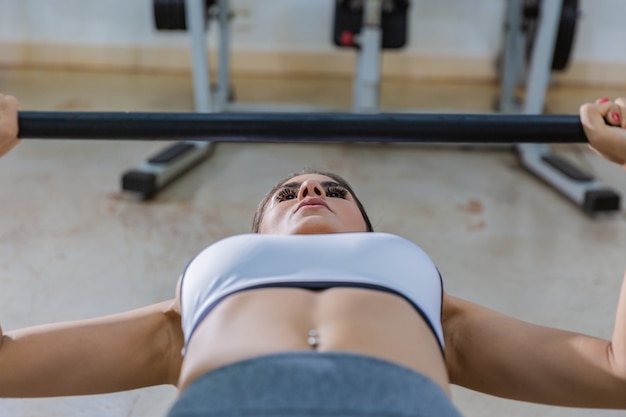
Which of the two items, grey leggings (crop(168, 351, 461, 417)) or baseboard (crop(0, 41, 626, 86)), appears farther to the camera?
baseboard (crop(0, 41, 626, 86))

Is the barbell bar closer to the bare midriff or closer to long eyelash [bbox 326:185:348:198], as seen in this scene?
long eyelash [bbox 326:185:348:198]

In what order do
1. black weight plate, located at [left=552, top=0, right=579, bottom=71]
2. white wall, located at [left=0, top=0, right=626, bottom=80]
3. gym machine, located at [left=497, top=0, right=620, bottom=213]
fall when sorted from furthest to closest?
white wall, located at [left=0, top=0, right=626, bottom=80], black weight plate, located at [left=552, top=0, right=579, bottom=71], gym machine, located at [left=497, top=0, right=620, bottom=213]

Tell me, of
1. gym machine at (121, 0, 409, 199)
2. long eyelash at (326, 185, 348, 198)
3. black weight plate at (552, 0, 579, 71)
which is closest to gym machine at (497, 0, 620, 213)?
black weight plate at (552, 0, 579, 71)

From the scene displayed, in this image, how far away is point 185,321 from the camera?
3.43 ft

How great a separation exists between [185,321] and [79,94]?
3.08 metres

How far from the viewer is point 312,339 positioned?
36.4 inches

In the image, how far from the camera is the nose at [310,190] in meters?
1.21

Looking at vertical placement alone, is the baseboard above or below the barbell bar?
below

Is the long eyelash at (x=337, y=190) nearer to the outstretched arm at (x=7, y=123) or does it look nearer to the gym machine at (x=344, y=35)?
the outstretched arm at (x=7, y=123)

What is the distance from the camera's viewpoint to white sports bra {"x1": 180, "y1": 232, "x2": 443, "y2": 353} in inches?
39.2

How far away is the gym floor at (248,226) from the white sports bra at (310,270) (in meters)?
0.63

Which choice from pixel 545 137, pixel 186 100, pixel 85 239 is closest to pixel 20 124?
pixel 545 137

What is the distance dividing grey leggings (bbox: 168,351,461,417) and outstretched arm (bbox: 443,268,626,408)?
11.3 inches

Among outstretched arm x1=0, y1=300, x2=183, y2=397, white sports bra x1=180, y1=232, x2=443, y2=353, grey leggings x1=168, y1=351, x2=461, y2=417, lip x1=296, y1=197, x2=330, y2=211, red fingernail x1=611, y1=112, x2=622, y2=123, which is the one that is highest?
red fingernail x1=611, y1=112, x2=622, y2=123
